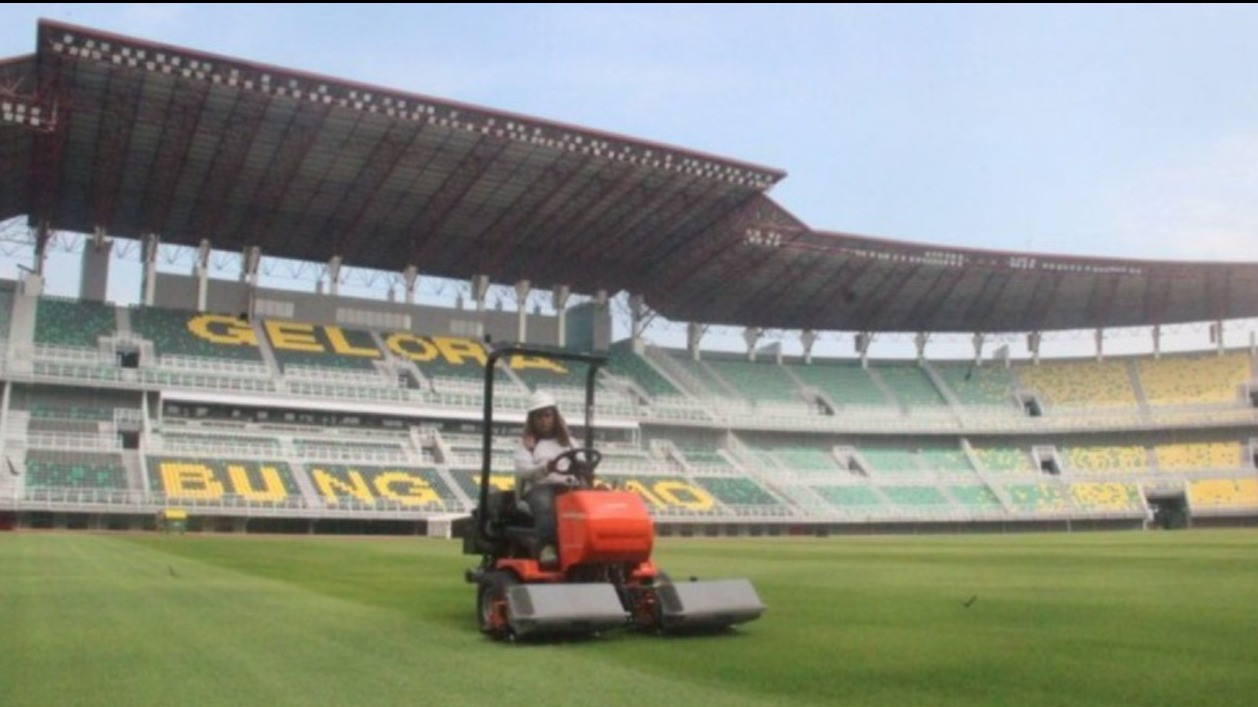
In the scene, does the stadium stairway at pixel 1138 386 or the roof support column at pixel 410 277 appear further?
the stadium stairway at pixel 1138 386

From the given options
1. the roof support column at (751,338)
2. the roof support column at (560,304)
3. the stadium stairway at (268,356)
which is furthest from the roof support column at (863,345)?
the stadium stairway at (268,356)

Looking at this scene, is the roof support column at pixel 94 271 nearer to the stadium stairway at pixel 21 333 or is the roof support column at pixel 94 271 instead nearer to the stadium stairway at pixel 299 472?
the stadium stairway at pixel 21 333

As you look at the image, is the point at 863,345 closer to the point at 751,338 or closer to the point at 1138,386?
the point at 751,338

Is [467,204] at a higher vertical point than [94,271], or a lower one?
higher

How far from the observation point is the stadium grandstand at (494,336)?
40.8 meters

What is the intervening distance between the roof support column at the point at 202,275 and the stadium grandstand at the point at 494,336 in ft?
0.78

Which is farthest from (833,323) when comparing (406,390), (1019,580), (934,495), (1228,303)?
(1019,580)

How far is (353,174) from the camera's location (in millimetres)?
44531

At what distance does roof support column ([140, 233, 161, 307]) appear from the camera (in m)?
52.5

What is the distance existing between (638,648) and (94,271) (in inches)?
2029

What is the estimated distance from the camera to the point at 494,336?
6066cm

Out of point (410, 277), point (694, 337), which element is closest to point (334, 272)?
point (410, 277)

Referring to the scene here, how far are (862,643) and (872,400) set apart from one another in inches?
2387

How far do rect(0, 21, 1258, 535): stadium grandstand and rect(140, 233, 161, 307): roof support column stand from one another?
0.68 ft
